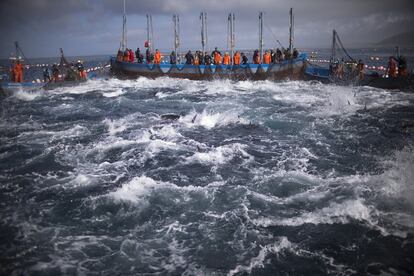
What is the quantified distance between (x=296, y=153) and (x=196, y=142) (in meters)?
4.40

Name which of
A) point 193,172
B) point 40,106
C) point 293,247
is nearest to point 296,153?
point 193,172

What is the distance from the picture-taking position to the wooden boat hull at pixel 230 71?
96.0ft

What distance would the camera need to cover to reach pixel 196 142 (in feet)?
43.5

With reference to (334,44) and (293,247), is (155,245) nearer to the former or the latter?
(293,247)

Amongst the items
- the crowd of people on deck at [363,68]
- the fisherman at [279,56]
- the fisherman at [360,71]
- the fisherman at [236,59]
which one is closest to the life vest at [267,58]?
the fisherman at [279,56]

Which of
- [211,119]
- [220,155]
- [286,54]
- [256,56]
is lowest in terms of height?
[220,155]

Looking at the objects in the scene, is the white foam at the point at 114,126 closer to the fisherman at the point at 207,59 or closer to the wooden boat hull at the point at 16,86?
the wooden boat hull at the point at 16,86

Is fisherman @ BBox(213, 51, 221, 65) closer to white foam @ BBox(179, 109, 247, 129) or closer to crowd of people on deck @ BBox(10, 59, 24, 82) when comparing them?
white foam @ BBox(179, 109, 247, 129)

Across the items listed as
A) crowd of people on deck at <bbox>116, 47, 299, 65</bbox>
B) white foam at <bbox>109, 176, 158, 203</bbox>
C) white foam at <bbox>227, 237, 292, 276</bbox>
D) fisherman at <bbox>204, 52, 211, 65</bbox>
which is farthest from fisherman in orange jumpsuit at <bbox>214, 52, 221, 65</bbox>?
white foam at <bbox>227, 237, 292, 276</bbox>

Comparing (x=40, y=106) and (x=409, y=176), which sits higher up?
(x=40, y=106)

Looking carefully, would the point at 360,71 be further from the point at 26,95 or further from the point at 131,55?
the point at 26,95

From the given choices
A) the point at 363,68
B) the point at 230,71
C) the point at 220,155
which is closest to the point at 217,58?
the point at 230,71

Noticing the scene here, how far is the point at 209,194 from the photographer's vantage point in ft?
28.1

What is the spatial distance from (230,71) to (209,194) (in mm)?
22944
